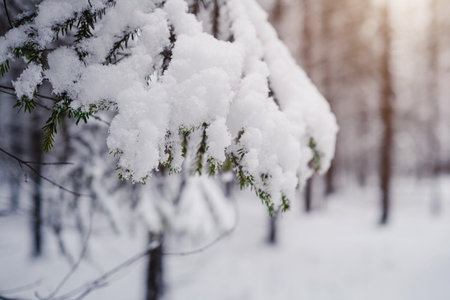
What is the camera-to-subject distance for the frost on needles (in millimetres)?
1030

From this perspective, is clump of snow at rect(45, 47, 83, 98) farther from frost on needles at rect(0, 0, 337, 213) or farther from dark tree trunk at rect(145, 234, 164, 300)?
dark tree trunk at rect(145, 234, 164, 300)

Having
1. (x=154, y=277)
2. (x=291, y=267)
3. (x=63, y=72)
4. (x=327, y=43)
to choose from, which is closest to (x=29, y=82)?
(x=63, y=72)

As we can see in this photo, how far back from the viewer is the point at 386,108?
9.81 metres

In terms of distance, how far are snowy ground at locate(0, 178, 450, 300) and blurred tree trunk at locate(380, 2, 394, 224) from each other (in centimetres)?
121

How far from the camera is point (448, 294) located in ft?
17.0

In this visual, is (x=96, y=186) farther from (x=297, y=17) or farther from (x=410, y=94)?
(x=410, y=94)

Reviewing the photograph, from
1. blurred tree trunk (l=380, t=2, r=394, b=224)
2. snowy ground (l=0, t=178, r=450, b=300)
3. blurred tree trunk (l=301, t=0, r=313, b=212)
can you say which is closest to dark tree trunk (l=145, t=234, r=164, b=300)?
snowy ground (l=0, t=178, r=450, b=300)

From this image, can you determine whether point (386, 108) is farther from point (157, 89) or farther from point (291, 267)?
point (157, 89)

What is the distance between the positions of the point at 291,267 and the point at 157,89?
697cm

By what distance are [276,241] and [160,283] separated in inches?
173

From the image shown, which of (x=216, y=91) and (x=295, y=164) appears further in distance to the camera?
(x=295, y=164)

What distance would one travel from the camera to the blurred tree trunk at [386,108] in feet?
31.8

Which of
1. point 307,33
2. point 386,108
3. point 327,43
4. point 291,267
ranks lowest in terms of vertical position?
point 291,267

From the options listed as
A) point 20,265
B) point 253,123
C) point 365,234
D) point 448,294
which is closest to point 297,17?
point 365,234
